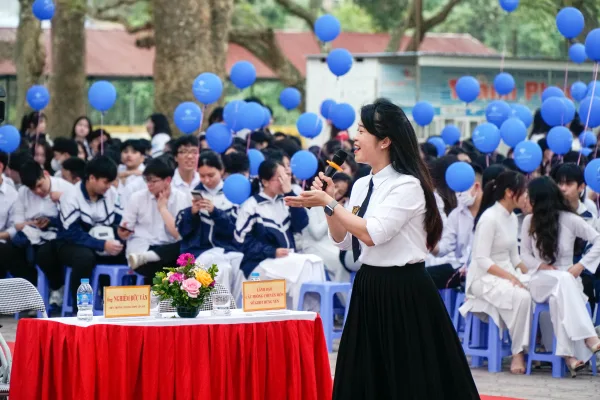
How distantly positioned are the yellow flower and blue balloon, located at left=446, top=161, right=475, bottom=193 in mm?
3907

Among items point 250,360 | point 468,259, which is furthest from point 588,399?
point 250,360

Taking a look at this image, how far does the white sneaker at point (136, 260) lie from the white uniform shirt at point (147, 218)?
372 millimetres

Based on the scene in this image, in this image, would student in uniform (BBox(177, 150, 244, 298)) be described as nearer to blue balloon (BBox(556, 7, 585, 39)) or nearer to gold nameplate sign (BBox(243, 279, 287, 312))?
gold nameplate sign (BBox(243, 279, 287, 312))

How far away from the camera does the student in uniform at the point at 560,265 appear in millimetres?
8797

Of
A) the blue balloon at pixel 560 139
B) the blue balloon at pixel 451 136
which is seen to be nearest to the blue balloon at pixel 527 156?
the blue balloon at pixel 560 139

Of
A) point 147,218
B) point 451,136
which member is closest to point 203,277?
point 147,218

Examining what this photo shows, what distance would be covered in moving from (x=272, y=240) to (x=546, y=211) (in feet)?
7.68

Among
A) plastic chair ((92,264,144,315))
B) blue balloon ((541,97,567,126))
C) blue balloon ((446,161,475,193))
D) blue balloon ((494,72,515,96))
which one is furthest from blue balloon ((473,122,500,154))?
plastic chair ((92,264,144,315))

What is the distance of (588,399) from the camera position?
7961mm

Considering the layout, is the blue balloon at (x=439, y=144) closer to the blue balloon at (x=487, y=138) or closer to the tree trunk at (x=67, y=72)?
the blue balloon at (x=487, y=138)

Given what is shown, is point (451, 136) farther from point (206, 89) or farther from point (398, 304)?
point (398, 304)

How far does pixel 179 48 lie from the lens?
15.7m

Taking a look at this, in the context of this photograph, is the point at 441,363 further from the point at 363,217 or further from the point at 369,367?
the point at 363,217

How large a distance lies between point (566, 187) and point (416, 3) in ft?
41.5
